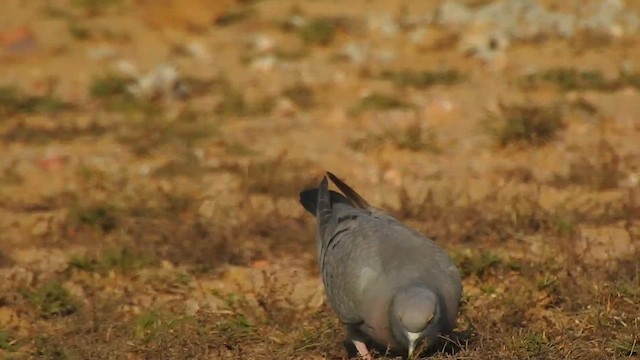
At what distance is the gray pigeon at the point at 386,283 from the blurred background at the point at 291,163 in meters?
0.24

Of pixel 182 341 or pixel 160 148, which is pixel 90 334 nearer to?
pixel 182 341

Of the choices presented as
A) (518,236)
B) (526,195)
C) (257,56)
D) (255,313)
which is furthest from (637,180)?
(257,56)

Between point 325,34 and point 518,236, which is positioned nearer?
point 518,236

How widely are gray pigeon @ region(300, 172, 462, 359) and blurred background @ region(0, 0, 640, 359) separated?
24 centimetres

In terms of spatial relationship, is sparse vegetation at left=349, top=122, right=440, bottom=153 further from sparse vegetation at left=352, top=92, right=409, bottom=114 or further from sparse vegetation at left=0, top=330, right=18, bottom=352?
sparse vegetation at left=0, top=330, right=18, bottom=352

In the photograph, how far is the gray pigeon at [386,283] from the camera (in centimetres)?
459

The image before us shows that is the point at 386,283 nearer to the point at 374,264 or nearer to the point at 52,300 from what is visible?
the point at 374,264

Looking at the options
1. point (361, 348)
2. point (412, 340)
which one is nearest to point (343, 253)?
point (361, 348)

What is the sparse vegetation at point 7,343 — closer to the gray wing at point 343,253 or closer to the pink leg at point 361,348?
the gray wing at point 343,253

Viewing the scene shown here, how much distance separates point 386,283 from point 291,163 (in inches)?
148

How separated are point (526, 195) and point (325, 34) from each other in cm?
515

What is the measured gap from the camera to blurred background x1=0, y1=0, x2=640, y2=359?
5.70 meters

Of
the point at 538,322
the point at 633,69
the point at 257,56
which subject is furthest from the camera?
the point at 257,56

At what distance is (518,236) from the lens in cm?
676
